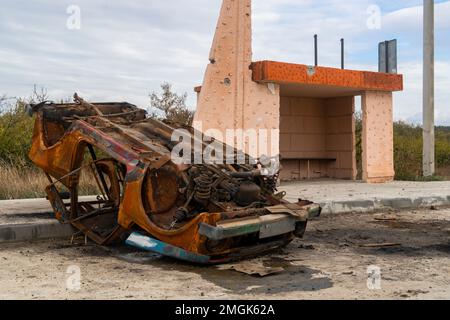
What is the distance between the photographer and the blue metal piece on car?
18.0ft

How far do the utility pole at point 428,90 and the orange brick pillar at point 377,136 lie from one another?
2.79 metres

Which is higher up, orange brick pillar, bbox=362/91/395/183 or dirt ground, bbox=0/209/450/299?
orange brick pillar, bbox=362/91/395/183

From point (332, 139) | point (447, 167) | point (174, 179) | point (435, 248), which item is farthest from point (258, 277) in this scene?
point (447, 167)

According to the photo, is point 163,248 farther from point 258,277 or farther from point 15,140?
point 15,140

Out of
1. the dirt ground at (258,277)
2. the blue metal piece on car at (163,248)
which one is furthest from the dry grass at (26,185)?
the blue metal piece on car at (163,248)

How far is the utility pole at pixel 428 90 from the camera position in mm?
17750

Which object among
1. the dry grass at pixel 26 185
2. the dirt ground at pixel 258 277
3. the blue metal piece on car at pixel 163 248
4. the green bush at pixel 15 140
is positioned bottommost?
the dirt ground at pixel 258 277

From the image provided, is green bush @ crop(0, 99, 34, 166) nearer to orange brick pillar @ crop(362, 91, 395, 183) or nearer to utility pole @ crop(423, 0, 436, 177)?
orange brick pillar @ crop(362, 91, 395, 183)

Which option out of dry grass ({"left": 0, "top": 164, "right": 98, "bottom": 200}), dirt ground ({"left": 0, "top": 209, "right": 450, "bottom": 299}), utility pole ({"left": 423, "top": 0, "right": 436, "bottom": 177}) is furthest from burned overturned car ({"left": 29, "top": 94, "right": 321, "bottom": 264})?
utility pole ({"left": 423, "top": 0, "right": 436, "bottom": 177})

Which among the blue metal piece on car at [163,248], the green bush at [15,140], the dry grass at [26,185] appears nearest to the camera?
the blue metal piece on car at [163,248]

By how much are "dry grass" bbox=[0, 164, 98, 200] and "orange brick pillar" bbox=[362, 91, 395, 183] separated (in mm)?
7453

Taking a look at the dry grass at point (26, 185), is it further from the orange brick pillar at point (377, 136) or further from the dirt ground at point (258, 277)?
the orange brick pillar at point (377, 136)

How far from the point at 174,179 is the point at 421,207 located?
22.3ft
